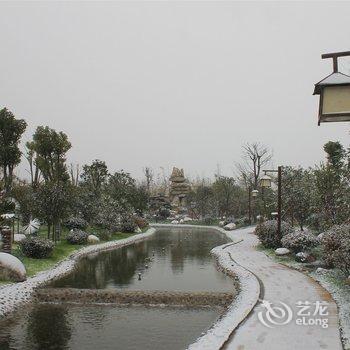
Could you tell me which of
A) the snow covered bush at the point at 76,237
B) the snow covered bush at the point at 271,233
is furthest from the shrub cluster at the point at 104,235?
the snow covered bush at the point at 271,233

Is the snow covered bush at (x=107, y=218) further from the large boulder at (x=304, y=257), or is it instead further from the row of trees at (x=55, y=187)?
the large boulder at (x=304, y=257)

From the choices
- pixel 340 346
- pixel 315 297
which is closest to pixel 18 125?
pixel 315 297

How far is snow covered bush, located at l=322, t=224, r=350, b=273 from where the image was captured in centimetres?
1416

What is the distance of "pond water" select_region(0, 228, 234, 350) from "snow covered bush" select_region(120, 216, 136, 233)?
1852cm

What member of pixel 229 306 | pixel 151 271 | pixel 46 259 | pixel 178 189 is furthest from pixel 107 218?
pixel 178 189

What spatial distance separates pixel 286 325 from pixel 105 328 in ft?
14.7

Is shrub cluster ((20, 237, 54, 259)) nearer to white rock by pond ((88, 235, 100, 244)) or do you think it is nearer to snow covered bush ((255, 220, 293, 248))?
white rock by pond ((88, 235, 100, 244))

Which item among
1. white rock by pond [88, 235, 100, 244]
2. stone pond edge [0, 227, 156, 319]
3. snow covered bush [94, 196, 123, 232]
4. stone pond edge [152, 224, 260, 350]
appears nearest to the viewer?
stone pond edge [152, 224, 260, 350]

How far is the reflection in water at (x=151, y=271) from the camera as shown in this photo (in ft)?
55.1

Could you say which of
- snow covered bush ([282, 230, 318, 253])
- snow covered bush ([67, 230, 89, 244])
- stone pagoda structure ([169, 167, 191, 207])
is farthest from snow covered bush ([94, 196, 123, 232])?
stone pagoda structure ([169, 167, 191, 207])

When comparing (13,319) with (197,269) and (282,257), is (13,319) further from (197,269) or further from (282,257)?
(282,257)

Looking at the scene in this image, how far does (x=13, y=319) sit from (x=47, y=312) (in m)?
1.07

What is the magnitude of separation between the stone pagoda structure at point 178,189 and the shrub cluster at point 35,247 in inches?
2166

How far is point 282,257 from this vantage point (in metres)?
21.9
